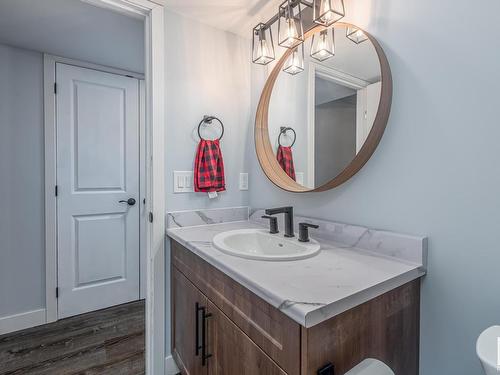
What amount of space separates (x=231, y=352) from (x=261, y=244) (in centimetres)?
54

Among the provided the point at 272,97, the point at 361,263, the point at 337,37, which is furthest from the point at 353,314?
the point at 272,97

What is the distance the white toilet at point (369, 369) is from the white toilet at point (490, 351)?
0.77ft

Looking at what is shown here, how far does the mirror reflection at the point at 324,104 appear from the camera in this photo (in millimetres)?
1088

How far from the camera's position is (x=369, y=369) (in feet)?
2.26

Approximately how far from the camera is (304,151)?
1.40m

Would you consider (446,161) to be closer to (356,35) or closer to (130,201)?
(356,35)

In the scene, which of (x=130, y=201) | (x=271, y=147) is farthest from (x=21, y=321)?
(x=271, y=147)

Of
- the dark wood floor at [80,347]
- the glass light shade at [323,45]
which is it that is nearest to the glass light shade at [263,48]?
the glass light shade at [323,45]

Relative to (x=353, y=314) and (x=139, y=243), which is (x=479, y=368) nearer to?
(x=353, y=314)

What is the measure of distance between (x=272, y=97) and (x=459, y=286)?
1.25 meters

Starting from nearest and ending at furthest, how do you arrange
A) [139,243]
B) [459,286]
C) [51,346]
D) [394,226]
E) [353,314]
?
[353,314]
[459,286]
[394,226]
[51,346]
[139,243]

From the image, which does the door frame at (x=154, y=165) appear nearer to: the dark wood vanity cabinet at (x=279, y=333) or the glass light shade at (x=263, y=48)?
the dark wood vanity cabinet at (x=279, y=333)

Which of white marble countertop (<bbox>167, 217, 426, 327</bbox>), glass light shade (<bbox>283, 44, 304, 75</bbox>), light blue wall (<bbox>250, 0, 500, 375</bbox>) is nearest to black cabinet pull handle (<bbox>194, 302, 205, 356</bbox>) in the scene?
white marble countertop (<bbox>167, 217, 426, 327</bbox>)

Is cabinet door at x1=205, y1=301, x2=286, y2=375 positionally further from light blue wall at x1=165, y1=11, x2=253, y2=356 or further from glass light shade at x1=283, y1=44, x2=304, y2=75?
glass light shade at x1=283, y1=44, x2=304, y2=75
